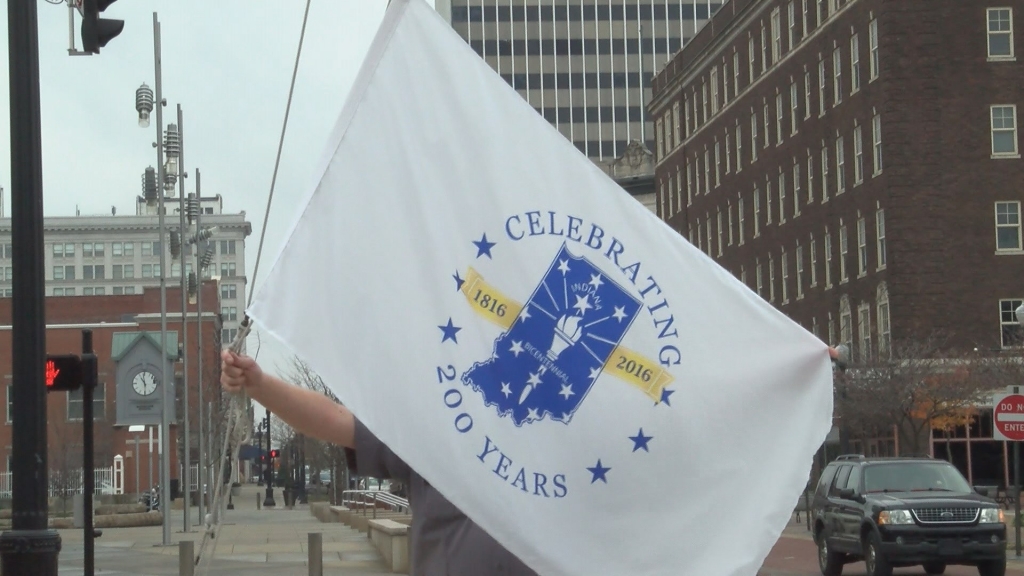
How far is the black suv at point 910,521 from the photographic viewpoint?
19891 mm

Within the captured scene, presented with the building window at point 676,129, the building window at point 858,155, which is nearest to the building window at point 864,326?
the building window at point 858,155

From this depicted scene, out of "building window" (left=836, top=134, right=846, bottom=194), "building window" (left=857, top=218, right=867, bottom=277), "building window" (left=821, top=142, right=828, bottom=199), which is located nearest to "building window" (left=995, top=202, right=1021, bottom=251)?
"building window" (left=857, top=218, right=867, bottom=277)

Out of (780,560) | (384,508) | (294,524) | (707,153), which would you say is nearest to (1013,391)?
(780,560)

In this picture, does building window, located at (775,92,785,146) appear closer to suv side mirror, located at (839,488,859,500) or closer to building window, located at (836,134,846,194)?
building window, located at (836,134,846,194)

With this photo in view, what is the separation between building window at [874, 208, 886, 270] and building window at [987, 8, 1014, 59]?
6.43 m

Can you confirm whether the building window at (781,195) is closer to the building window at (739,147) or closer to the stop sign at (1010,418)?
the building window at (739,147)

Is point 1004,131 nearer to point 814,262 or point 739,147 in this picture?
point 814,262

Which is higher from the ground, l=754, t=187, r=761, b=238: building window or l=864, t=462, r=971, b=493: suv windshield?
l=754, t=187, r=761, b=238: building window

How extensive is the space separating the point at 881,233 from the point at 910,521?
35.7m

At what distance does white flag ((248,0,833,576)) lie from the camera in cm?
389

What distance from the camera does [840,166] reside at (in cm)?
5878

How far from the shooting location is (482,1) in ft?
423

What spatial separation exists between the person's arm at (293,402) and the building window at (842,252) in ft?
182

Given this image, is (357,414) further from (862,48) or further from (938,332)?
(862,48)
